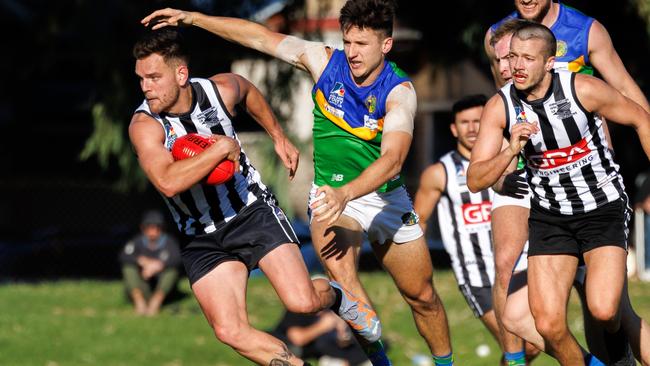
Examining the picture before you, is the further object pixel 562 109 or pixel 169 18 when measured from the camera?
pixel 169 18

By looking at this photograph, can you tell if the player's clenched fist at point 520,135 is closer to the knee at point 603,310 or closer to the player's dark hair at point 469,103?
the knee at point 603,310

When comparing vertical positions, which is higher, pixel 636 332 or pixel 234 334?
pixel 234 334

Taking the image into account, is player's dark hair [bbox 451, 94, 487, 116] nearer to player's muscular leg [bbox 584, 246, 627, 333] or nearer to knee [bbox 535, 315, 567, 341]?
player's muscular leg [bbox 584, 246, 627, 333]

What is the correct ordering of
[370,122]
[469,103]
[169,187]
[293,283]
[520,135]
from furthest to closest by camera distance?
[469,103]
[370,122]
[293,283]
[169,187]
[520,135]

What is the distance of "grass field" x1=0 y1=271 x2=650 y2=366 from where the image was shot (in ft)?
39.4

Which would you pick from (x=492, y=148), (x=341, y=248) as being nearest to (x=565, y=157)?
(x=492, y=148)

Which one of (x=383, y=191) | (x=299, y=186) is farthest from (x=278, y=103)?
(x=383, y=191)

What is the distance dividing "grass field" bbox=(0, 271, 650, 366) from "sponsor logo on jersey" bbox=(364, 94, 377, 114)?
459cm

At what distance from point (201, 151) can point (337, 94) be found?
1.09m

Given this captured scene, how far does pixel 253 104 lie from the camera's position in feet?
25.7

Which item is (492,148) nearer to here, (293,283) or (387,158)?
(387,158)

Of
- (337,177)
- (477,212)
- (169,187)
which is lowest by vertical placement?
(477,212)

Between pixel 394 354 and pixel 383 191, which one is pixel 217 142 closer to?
pixel 383 191

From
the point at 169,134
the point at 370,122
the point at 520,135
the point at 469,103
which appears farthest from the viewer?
the point at 469,103
